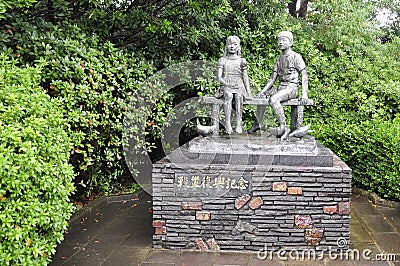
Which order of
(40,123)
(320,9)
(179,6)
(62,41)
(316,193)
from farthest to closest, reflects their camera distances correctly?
1. (320,9)
2. (179,6)
3. (62,41)
4. (316,193)
5. (40,123)

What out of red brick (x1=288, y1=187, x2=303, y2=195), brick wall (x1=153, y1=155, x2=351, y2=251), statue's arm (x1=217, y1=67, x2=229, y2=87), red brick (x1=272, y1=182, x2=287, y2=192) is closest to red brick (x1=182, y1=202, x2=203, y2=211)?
brick wall (x1=153, y1=155, x2=351, y2=251)

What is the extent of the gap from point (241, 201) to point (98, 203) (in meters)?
2.30

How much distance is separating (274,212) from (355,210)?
181 centimetres

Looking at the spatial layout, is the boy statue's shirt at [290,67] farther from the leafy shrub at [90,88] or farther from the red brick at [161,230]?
the leafy shrub at [90,88]

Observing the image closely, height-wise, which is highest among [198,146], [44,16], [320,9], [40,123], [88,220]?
[320,9]

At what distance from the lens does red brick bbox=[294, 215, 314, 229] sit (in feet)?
13.0

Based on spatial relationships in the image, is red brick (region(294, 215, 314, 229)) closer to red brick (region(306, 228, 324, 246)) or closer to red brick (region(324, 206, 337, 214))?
red brick (region(306, 228, 324, 246))

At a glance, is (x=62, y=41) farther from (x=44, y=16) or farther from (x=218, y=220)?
(x=218, y=220)

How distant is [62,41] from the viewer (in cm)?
488

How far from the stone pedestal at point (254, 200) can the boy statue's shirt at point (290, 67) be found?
71cm

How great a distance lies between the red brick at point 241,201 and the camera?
3.98 m

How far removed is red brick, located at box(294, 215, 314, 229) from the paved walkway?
31cm

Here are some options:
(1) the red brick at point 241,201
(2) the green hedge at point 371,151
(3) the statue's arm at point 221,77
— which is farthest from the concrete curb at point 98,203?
(2) the green hedge at point 371,151

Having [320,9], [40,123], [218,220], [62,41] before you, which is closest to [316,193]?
[218,220]
